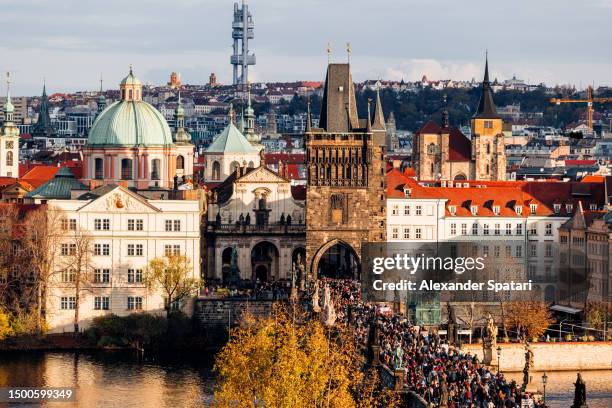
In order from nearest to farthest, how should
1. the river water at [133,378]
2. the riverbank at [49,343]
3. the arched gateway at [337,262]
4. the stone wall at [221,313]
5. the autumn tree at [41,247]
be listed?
the river water at [133,378] < the riverbank at [49,343] < the stone wall at [221,313] < the autumn tree at [41,247] < the arched gateway at [337,262]

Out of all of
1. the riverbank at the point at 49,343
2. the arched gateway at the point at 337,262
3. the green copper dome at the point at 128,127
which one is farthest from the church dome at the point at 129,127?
the riverbank at the point at 49,343

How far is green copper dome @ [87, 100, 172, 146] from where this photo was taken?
145250 millimetres

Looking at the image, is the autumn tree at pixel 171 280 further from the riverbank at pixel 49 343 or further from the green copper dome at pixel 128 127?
the green copper dome at pixel 128 127

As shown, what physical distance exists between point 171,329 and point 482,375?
3812cm

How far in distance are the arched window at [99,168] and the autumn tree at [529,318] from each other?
1458 inches

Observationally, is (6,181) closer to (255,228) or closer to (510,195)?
(255,228)

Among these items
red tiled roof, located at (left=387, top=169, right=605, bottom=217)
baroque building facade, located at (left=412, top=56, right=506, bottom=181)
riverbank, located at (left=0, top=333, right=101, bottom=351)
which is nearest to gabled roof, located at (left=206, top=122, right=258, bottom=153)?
baroque building facade, located at (left=412, top=56, right=506, bottom=181)

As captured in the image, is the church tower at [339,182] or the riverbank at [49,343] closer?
the riverbank at [49,343]

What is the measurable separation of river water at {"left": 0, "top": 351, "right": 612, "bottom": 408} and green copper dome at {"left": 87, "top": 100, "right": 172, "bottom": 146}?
35.8 m

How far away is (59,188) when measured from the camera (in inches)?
5379

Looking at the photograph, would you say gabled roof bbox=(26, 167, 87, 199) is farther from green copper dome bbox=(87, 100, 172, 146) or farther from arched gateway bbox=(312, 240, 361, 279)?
arched gateway bbox=(312, 240, 361, 279)

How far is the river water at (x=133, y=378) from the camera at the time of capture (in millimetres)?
94250

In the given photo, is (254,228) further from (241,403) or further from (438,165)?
(241,403)

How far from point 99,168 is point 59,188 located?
359 inches
